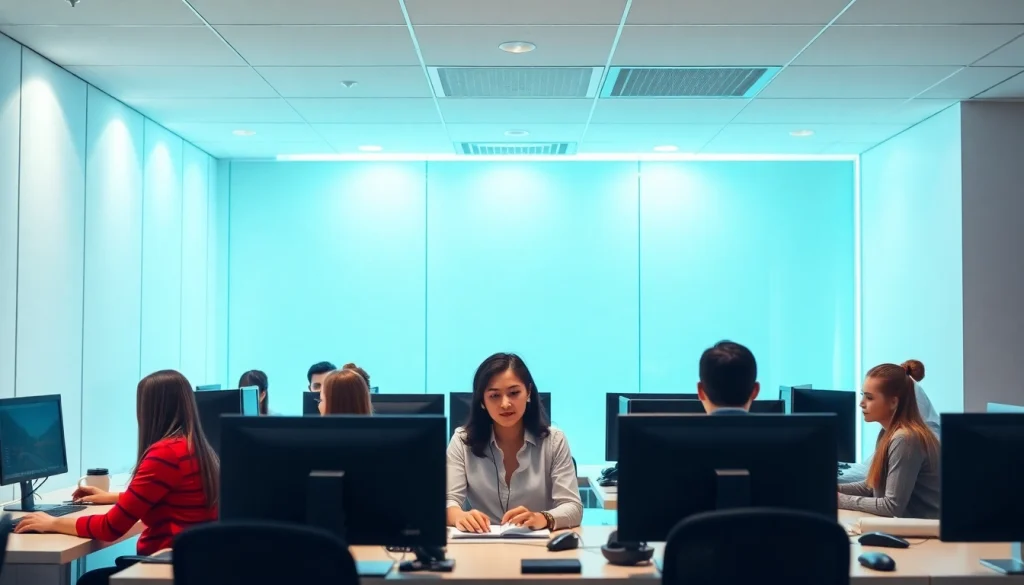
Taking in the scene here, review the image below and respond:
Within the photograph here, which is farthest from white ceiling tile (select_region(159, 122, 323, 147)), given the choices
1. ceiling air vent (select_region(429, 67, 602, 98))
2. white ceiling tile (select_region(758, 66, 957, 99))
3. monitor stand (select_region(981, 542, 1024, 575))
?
monitor stand (select_region(981, 542, 1024, 575))

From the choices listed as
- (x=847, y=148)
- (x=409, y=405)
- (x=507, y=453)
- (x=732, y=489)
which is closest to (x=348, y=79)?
(x=409, y=405)

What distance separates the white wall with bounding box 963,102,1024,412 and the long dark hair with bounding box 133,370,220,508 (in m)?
4.78

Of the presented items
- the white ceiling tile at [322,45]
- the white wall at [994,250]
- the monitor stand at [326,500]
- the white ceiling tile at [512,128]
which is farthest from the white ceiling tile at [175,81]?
the white wall at [994,250]

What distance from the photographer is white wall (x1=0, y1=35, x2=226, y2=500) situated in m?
4.72

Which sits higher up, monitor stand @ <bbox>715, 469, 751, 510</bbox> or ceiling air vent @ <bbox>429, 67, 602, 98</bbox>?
ceiling air vent @ <bbox>429, 67, 602, 98</bbox>

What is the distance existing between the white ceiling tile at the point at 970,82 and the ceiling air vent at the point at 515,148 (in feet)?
8.95

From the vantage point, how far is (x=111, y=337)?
580 cm

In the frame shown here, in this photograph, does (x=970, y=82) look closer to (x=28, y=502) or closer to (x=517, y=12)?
(x=517, y=12)

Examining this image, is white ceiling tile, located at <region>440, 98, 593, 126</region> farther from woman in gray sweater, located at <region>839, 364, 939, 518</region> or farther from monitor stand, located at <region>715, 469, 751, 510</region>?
monitor stand, located at <region>715, 469, 751, 510</region>

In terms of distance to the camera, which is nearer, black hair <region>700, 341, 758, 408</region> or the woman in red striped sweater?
black hair <region>700, 341, 758, 408</region>

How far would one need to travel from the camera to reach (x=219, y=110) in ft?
20.7

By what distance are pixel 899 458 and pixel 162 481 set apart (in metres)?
2.95

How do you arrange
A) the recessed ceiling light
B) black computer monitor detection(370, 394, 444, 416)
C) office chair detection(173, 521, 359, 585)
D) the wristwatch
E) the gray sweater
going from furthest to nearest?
the recessed ceiling light
black computer monitor detection(370, 394, 444, 416)
the gray sweater
the wristwatch
office chair detection(173, 521, 359, 585)

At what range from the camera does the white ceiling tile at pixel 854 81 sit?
5.36 m
